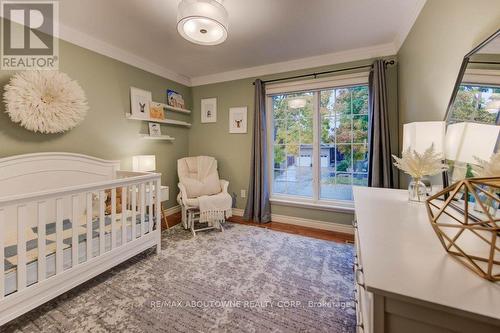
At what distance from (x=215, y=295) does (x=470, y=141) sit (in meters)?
1.85

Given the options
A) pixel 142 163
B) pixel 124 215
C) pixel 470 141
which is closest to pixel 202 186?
pixel 142 163

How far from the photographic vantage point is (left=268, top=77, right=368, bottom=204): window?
2.80 meters

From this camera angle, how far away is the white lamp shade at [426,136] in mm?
1309

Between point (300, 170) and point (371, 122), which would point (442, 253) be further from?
point (300, 170)

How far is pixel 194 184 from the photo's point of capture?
119 inches

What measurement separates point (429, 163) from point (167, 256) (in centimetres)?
233

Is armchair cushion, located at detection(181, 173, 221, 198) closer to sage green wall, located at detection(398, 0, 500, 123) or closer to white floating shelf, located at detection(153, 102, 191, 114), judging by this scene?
white floating shelf, located at detection(153, 102, 191, 114)

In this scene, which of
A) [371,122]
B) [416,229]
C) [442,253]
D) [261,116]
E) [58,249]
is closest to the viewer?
[442,253]

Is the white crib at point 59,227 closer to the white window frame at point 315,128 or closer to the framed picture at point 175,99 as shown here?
the framed picture at point 175,99

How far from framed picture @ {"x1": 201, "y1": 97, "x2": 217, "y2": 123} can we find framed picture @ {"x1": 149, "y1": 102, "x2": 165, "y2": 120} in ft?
2.33

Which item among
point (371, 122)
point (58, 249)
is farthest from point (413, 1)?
point (58, 249)

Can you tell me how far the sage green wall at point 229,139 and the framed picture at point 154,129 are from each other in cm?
73

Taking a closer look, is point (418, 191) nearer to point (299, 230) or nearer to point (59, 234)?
point (299, 230)

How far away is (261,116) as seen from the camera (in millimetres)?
3131
